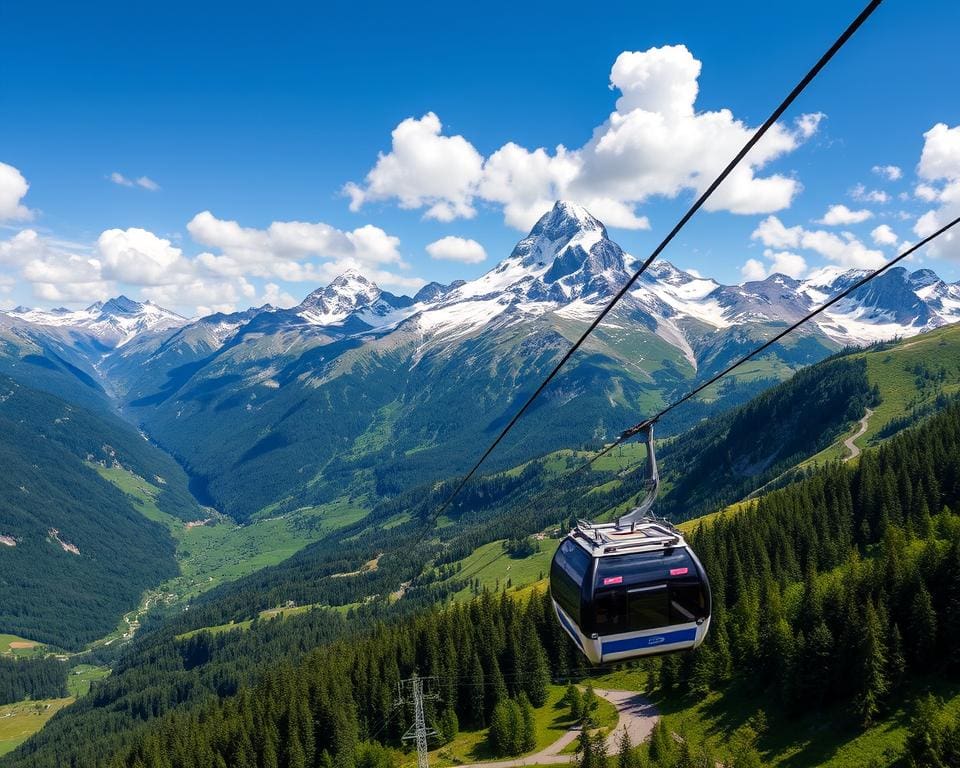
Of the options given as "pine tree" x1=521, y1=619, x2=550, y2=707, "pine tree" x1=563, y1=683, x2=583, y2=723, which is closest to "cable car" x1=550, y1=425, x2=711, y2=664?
"pine tree" x1=563, y1=683, x2=583, y2=723

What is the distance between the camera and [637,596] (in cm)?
2412

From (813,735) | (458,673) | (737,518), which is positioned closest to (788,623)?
(813,735)

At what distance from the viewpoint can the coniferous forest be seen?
70250 millimetres

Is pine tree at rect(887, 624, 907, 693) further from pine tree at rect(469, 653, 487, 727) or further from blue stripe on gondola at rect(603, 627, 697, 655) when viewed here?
pine tree at rect(469, 653, 487, 727)

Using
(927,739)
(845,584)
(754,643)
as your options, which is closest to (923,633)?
(845,584)

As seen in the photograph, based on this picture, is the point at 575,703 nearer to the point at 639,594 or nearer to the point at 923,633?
the point at 923,633

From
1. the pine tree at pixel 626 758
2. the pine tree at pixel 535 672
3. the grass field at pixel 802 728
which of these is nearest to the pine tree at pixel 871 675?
the grass field at pixel 802 728

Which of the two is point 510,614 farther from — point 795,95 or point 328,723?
point 795,95

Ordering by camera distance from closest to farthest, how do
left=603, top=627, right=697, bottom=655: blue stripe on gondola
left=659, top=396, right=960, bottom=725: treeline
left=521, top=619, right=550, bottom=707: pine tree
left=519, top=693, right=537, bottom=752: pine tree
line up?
left=603, top=627, right=697, bottom=655: blue stripe on gondola
left=659, top=396, right=960, bottom=725: treeline
left=519, top=693, right=537, bottom=752: pine tree
left=521, top=619, right=550, bottom=707: pine tree

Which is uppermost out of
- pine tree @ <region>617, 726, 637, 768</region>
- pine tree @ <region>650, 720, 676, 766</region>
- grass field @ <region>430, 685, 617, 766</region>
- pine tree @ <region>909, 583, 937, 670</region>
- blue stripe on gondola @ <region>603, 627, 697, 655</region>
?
blue stripe on gondola @ <region>603, 627, 697, 655</region>

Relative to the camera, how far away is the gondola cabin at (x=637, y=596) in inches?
942

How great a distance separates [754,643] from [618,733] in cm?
2273

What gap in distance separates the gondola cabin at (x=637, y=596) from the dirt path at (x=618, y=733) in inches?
2569

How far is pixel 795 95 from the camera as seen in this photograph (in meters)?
8.82
